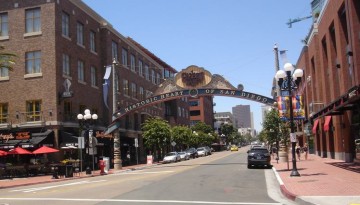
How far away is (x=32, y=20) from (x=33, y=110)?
8416mm

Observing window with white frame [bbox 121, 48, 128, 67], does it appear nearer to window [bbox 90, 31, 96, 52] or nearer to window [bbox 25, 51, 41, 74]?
window [bbox 90, 31, 96, 52]

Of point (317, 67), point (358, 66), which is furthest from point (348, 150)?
point (317, 67)

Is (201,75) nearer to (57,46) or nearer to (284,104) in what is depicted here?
(57,46)

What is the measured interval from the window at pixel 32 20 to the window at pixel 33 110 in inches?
264

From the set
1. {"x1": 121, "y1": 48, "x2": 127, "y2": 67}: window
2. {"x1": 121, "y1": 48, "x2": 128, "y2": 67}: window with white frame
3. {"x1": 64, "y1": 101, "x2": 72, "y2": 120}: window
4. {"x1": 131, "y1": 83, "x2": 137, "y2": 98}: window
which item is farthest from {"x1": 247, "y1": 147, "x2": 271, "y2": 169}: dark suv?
{"x1": 131, "y1": 83, "x2": 137, "y2": 98}: window

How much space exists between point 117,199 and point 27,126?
2624cm

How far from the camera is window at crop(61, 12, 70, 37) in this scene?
41.9m

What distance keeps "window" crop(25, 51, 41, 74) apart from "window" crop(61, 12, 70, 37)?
10.8 feet

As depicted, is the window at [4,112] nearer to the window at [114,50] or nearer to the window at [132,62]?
the window at [114,50]

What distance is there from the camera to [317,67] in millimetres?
47156

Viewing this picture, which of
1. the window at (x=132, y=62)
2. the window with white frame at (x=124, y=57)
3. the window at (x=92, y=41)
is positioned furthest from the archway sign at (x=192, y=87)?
the window at (x=132, y=62)

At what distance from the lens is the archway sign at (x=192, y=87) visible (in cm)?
4342

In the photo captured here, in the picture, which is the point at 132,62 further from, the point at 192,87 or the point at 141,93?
the point at 192,87

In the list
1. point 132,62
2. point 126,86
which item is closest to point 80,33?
point 126,86
